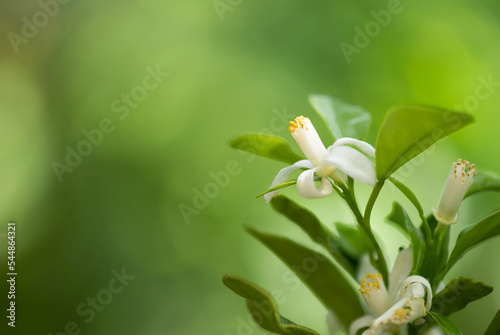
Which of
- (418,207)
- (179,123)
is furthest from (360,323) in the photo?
(179,123)

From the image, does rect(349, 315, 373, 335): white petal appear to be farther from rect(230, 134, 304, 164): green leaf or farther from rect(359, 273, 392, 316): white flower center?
rect(230, 134, 304, 164): green leaf

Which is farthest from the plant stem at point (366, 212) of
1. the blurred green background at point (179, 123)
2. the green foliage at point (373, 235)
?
the blurred green background at point (179, 123)

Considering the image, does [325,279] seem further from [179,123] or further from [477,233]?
[179,123]

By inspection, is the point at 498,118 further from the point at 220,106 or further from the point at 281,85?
the point at 220,106

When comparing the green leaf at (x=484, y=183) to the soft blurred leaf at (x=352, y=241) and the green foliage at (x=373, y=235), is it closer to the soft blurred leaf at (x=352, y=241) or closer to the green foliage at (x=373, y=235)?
the green foliage at (x=373, y=235)

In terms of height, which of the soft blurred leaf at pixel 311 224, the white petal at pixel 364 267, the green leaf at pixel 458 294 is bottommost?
the green leaf at pixel 458 294

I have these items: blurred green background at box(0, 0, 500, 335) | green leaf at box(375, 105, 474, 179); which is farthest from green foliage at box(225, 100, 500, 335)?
blurred green background at box(0, 0, 500, 335)
